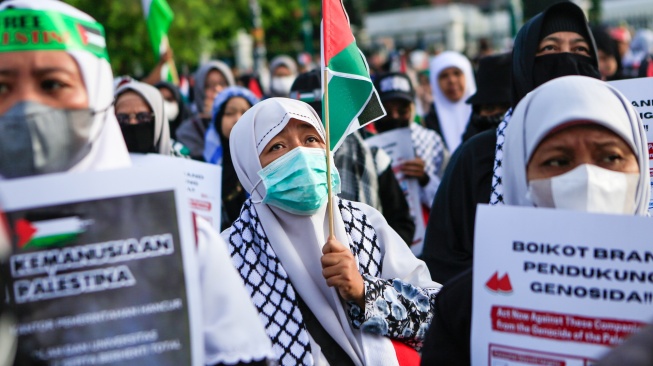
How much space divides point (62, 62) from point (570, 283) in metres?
1.25

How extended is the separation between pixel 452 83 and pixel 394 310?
5.57 meters

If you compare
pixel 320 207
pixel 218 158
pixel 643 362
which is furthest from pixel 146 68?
pixel 643 362

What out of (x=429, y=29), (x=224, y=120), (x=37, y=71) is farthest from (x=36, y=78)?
(x=429, y=29)

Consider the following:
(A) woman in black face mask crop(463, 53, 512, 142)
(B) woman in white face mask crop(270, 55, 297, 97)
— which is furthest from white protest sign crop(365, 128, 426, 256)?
(B) woman in white face mask crop(270, 55, 297, 97)

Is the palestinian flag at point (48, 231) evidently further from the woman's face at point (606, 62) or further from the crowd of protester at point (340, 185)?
the woman's face at point (606, 62)

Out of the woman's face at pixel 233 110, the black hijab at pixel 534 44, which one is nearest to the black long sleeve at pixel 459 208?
the black hijab at pixel 534 44

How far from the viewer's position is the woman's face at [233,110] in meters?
6.70

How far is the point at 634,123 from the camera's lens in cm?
248

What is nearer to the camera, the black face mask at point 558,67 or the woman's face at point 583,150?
the woman's face at point 583,150

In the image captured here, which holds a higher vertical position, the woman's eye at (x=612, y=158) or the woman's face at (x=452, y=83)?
the woman's face at (x=452, y=83)

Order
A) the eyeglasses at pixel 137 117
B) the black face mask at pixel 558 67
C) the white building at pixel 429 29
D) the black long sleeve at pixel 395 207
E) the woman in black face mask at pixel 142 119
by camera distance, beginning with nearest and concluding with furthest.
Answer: the black face mask at pixel 558 67, the black long sleeve at pixel 395 207, the woman in black face mask at pixel 142 119, the eyeglasses at pixel 137 117, the white building at pixel 429 29

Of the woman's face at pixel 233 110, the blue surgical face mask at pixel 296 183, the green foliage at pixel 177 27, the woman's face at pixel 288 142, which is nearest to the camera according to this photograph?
the blue surgical face mask at pixel 296 183

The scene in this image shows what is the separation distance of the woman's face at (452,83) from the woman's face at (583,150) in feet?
20.0

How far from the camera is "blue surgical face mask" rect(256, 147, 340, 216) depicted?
133 inches
